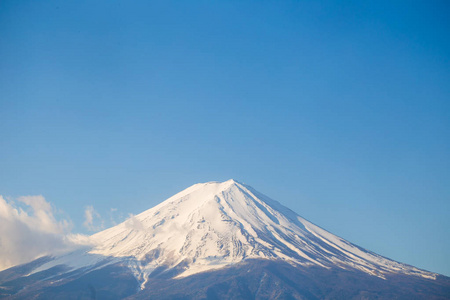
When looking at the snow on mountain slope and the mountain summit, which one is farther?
the snow on mountain slope

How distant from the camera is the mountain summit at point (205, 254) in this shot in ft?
514

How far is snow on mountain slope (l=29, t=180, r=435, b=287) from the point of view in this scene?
16462 centimetres

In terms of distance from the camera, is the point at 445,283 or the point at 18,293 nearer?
the point at 18,293

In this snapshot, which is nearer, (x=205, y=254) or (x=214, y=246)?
(x=205, y=254)

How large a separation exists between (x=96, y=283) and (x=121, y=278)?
7.88 meters

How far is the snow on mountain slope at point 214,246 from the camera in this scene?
16462 cm

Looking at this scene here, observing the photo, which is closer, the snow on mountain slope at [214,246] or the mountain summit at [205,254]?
the mountain summit at [205,254]

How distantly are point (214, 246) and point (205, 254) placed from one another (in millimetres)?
5741

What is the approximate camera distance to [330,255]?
594ft

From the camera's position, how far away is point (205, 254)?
166 metres

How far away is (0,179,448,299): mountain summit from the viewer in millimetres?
156625

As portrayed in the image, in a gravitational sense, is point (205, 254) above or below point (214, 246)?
below

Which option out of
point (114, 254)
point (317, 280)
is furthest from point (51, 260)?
point (317, 280)

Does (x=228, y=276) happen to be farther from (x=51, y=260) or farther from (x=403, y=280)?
(x=51, y=260)
